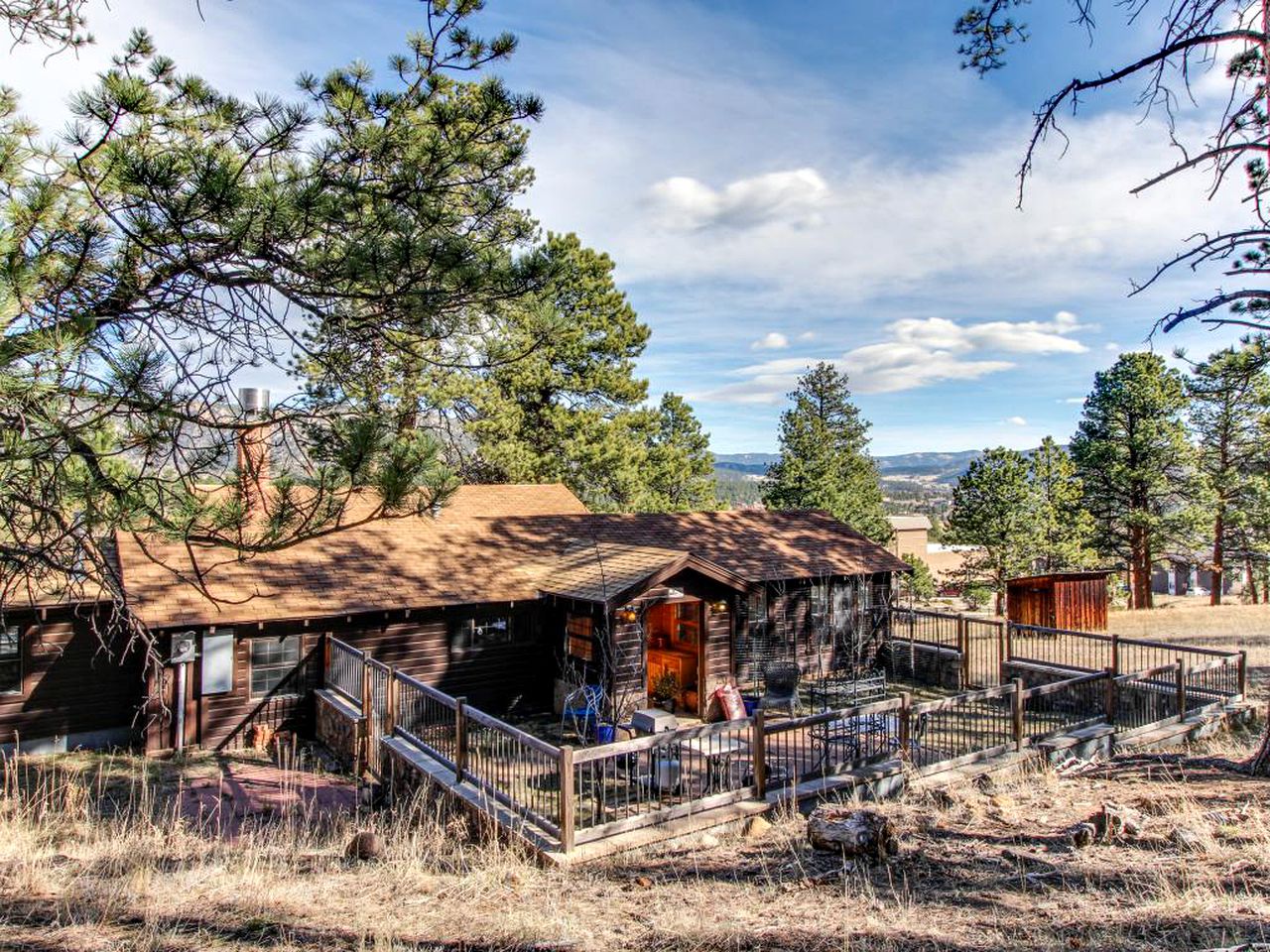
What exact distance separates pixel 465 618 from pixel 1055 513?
25.5 metres

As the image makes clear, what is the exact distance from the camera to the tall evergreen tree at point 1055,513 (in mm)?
29688

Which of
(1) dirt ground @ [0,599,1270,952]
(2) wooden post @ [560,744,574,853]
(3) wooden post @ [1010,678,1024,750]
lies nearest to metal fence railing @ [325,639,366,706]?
(1) dirt ground @ [0,599,1270,952]

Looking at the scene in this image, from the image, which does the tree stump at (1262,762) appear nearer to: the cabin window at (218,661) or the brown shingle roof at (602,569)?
the brown shingle roof at (602,569)

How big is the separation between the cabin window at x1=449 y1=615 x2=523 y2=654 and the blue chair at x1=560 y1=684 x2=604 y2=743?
5.83ft

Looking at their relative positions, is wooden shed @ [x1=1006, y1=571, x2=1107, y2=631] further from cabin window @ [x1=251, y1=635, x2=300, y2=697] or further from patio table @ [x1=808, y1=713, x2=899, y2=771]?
cabin window @ [x1=251, y1=635, x2=300, y2=697]

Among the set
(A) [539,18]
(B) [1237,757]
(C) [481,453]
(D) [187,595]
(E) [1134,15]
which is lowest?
(B) [1237,757]

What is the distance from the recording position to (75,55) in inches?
231

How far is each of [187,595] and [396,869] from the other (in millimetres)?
7984

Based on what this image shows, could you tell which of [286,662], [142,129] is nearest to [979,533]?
[286,662]

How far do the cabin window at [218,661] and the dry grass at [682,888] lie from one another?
3.98 m

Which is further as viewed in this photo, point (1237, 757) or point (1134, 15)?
point (1237, 757)

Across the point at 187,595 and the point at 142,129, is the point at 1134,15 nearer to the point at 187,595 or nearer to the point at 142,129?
the point at 142,129

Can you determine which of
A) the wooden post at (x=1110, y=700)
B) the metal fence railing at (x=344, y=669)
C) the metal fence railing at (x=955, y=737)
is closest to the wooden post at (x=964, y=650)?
the metal fence railing at (x=955, y=737)

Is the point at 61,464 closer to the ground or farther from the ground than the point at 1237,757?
farther from the ground
